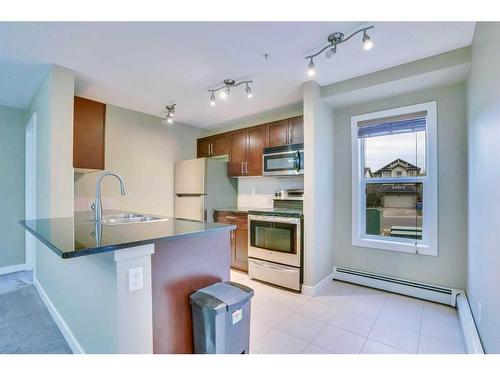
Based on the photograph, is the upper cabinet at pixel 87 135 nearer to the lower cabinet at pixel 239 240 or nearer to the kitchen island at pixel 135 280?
the kitchen island at pixel 135 280

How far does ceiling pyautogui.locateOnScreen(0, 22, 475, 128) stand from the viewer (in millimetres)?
1871

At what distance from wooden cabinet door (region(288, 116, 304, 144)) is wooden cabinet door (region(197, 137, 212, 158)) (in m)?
1.81

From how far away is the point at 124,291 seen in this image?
47.3 inches

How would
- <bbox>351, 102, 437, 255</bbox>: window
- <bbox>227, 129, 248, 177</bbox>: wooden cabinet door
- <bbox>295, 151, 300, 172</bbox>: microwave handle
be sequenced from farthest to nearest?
1. <bbox>227, 129, 248, 177</bbox>: wooden cabinet door
2. <bbox>295, 151, 300, 172</bbox>: microwave handle
3. <bbox>351, 102, 437, 255</bbox>: window

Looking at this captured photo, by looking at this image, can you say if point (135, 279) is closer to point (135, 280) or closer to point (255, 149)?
point (135, 280)

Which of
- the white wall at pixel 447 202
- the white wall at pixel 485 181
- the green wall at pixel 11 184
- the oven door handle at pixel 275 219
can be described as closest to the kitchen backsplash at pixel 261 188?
the oven door handle at pixel 275 219

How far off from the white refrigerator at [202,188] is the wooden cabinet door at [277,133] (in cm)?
100

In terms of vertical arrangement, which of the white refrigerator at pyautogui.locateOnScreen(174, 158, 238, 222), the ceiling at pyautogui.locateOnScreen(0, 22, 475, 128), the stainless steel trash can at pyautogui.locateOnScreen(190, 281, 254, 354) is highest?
the ceiling at pyautogui.locateOnScreen(0, 22, 475, 128)

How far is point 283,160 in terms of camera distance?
3408 millimetres

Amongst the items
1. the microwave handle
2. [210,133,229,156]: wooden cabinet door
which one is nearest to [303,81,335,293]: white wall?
the microwave handle

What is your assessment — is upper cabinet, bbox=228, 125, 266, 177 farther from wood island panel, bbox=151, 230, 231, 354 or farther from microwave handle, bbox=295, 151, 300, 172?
wood island panel, bbox=151, 230, 231, 354

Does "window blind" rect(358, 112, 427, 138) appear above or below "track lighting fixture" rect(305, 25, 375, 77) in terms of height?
below
